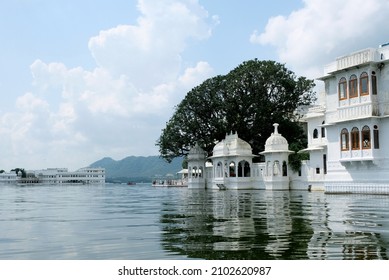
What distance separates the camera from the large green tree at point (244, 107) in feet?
160

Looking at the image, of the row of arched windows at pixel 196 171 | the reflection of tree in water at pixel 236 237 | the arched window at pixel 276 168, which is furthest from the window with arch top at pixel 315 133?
the reflection of tree in water at pixel 236 237

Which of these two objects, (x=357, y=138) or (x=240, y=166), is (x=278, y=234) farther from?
(x=240, y=166)

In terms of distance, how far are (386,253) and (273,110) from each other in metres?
41.6

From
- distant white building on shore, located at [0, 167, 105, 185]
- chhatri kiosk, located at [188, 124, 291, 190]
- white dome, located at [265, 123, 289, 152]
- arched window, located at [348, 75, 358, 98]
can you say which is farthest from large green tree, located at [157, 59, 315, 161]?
distant white building on shore, located at [0, 167, 105, 185]

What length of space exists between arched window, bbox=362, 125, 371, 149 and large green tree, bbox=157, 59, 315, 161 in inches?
683

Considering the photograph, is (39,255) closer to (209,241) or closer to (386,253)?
(209,241)

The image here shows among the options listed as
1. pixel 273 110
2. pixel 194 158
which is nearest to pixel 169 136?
pixel 194 158

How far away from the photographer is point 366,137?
30047 millimetres

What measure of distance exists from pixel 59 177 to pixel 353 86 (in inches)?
4195

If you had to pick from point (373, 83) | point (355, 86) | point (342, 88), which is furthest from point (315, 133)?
point (373, 83)

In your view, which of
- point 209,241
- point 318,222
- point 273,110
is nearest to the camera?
point 209,241

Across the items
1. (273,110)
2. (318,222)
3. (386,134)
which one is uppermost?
(273,110)

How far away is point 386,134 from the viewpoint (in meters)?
29.1

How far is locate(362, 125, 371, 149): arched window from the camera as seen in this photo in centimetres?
2972
